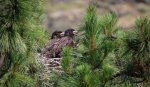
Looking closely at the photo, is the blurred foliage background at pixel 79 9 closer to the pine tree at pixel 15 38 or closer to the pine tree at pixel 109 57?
the pine tree at pixel 109 57

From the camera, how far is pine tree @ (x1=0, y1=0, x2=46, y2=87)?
3.78 meters

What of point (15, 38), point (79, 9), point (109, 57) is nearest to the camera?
point (15, 38)

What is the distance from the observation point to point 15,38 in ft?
12.6

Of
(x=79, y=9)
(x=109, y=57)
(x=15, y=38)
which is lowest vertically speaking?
(x=79, y=9)

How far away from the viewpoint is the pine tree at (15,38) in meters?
3.78

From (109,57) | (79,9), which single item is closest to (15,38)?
(109,57)

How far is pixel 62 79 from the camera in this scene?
414 cm

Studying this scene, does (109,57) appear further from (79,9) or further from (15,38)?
(79,9)

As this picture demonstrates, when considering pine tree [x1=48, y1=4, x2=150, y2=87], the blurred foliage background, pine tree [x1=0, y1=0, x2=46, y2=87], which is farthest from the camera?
the blurred foliage background

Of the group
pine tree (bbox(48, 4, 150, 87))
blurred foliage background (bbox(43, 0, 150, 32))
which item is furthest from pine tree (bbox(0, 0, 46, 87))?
blurred foliage background (bbox(43, 0, 150, 32))

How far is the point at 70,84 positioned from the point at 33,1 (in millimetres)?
591

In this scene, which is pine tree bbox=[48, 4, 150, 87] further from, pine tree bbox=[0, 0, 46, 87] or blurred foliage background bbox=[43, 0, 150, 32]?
blurred foliage background bbox=[43, 0, 150, 32]

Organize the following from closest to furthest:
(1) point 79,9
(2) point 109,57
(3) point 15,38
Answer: (3) point 15,38 < (2) point 109,57 < (1) point 79,9

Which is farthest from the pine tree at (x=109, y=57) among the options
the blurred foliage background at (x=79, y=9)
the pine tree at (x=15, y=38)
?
the blurred foliage background at (x=79, y=9)
